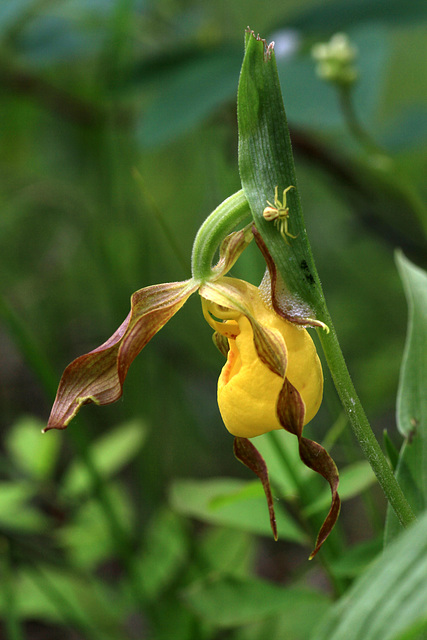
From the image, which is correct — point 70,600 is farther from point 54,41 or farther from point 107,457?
point 54,41

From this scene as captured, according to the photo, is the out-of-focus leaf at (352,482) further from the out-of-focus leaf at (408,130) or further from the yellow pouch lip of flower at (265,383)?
the out-of-focus leaf at (408,130)

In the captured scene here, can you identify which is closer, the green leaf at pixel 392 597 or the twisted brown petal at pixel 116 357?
the green leaf at pixel 392 597

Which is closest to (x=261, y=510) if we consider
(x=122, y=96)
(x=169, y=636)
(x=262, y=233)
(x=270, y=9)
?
(x=169, y=636)

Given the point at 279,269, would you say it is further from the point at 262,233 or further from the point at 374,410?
the point at 374,410

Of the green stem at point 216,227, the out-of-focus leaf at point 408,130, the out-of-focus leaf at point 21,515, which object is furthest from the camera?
the out-of-focus leaf at point 408,130

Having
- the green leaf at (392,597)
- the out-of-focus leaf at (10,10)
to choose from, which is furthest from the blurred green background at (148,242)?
the green leaf at (392,597)

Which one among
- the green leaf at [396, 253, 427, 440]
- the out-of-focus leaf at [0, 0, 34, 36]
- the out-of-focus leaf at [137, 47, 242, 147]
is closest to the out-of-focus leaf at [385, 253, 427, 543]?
the green leaf at [396, 253, 427, 440]
